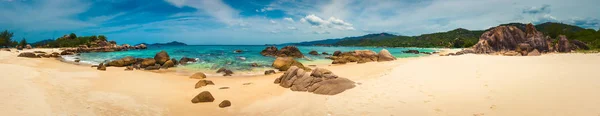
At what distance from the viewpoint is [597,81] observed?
977cm

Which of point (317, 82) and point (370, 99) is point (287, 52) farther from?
point (370, 99)

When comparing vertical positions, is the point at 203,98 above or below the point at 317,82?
below

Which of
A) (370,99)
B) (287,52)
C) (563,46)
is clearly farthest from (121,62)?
(563,46)

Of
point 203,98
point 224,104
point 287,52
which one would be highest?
point 287,52

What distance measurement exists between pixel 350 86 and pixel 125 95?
10.5 m

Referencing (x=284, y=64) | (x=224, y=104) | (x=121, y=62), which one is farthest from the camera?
(x=121, y=62)

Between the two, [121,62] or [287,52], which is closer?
[121,62]

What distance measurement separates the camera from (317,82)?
1289 centimetres

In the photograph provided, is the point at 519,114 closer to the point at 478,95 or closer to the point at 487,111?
the point at 487,111

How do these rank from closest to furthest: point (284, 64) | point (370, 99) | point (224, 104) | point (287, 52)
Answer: point (370, 99) → point (224, 104) → point (284, 64) → point (287, 52)

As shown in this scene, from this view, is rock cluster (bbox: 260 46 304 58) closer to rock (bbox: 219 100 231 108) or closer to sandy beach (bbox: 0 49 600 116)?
sandy beach (bbox: 0 49 600 116)

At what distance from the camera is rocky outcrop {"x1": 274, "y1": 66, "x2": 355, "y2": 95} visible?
1191cm

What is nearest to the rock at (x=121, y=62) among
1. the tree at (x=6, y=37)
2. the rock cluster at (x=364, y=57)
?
the rock cluster at (x=364, y=57)

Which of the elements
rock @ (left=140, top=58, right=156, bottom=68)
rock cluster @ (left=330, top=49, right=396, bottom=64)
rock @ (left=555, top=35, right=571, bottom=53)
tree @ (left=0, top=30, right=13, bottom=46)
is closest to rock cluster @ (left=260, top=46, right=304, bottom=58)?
rock cluster @ (left=330, top=49, right=396, bottom=64)
